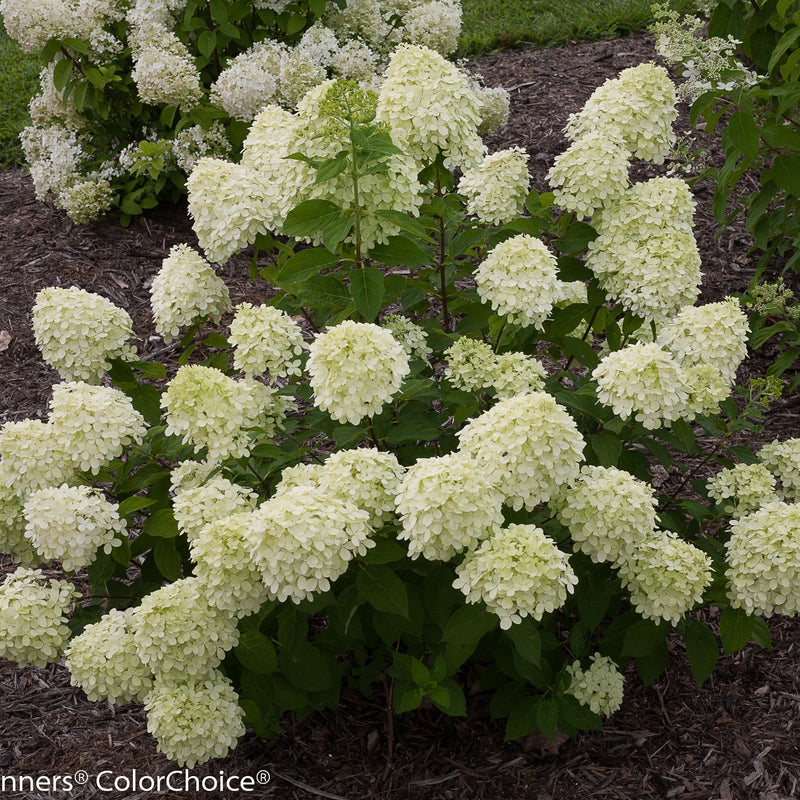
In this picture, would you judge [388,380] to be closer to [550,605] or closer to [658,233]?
[550,605]

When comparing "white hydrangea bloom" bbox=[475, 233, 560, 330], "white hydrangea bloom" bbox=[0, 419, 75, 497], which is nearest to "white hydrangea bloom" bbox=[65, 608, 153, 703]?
"white hydrangea bloom" bbox=[0, 419, 75, 497]

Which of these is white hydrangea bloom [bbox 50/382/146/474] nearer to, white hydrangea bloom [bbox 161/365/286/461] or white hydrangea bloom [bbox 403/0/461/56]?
white hydrangea bloom [bbox 161/365/286/461]

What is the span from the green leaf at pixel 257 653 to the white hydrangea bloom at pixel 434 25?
433 cm

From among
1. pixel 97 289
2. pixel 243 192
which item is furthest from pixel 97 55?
pixel 243 192

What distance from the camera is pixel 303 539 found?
2.13 meters

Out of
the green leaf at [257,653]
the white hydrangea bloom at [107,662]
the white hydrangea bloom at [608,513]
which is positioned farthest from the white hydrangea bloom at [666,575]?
the white hydrangea bloom at [107,662]

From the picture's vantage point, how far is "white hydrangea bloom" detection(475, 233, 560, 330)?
8.99 ft

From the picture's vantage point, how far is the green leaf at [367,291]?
2633 millimetres

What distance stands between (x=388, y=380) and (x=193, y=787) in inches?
67.0

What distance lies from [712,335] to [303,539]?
1.44 meters

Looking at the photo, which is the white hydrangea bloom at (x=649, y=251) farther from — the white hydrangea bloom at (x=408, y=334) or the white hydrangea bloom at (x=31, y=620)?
the white hydrangea bloom at (x=31, y=620)

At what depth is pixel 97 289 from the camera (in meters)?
5.78

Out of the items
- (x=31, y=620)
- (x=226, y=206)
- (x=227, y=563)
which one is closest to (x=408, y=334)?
(x=226, y=206)

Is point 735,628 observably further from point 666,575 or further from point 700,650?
point 666,575
